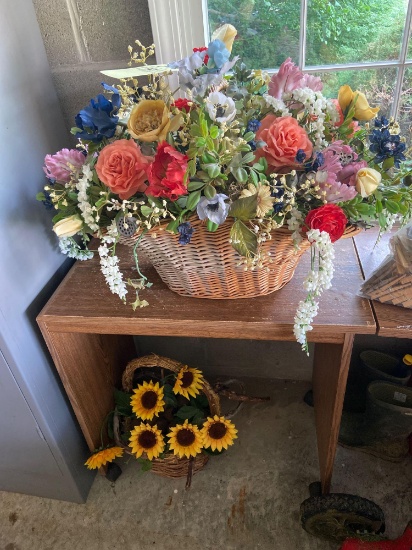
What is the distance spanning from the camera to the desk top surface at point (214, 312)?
0.90 meters

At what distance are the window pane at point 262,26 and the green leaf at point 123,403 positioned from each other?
1034mm

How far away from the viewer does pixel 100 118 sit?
0.77 metres

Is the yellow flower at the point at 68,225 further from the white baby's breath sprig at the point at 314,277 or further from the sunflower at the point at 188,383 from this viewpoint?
the sunflower at the point at 188,383

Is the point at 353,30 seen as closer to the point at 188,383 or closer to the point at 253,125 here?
the point at 253,125

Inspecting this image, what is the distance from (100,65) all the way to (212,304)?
68cm

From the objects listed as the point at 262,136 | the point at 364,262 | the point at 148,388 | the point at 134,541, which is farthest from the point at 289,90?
the point at 134,541

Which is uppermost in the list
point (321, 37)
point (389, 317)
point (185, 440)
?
point (321, 37)

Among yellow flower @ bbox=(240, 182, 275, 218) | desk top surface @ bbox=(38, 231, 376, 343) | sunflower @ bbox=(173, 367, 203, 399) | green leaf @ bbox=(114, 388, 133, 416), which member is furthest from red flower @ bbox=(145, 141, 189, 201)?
green leaf @ bbox=(114, 388, 133, 416)

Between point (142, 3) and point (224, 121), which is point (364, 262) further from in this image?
point (142, 3)

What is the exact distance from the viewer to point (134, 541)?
47.8 inches

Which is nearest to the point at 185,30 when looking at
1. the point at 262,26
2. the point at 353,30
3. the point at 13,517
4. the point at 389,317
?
the point at 262,26

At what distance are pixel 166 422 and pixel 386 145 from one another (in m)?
1.01

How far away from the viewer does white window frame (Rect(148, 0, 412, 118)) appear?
1011 mm

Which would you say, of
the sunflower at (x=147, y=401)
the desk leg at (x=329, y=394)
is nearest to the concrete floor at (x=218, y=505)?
the desk leg at (x=329, y=394)
